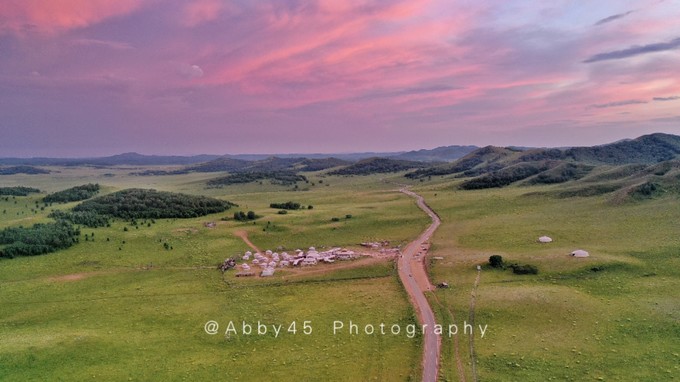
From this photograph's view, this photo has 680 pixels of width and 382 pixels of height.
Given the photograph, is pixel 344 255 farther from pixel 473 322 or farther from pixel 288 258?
pixel 473 322

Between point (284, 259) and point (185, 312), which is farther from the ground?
point (284, 259)

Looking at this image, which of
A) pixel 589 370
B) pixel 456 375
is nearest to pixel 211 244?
pixel 456 375

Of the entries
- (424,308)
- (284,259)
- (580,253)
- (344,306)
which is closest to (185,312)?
(344,306)

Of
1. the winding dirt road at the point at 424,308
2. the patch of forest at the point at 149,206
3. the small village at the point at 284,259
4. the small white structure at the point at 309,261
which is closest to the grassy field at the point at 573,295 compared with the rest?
the winding dirt road at the point at 424,308

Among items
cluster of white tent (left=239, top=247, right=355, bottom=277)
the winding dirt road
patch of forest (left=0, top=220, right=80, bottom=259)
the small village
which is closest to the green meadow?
the winding dirt road

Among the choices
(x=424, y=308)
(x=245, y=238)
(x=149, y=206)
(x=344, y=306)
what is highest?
(x=149, y=206)

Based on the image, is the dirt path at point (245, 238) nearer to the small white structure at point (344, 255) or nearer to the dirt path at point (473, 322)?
the small white structure at point (344, 255)
